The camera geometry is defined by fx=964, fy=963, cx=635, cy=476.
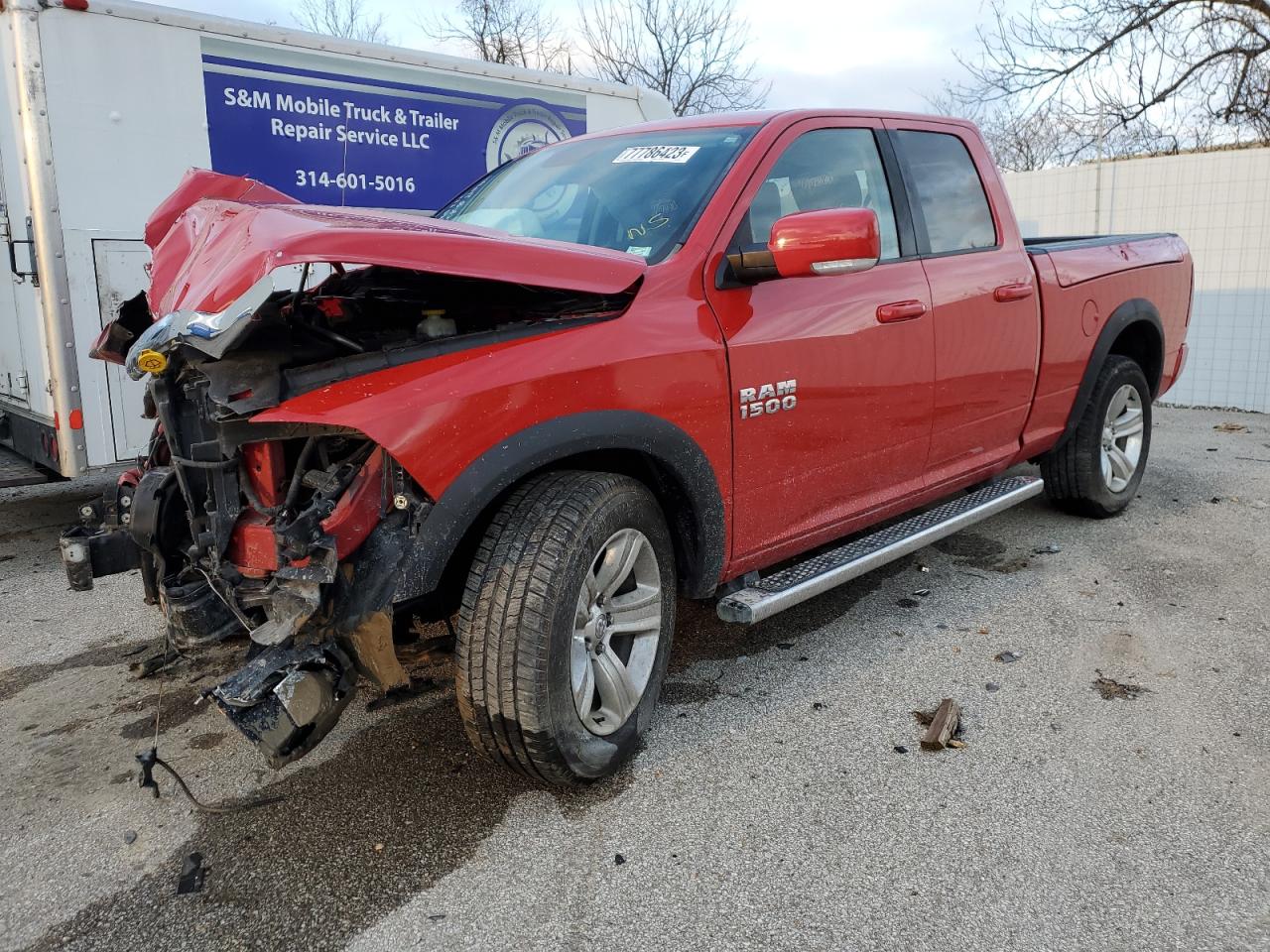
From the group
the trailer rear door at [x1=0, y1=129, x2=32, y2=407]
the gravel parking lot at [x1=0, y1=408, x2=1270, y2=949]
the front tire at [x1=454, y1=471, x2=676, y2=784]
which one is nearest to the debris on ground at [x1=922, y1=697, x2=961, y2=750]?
the gravel parking lot at [x1=0, y1=408, x2=1270, y2=949]

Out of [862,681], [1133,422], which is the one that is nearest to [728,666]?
[862,681]

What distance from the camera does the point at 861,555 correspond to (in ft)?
11.4

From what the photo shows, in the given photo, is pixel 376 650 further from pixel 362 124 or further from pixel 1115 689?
pixel 362 124

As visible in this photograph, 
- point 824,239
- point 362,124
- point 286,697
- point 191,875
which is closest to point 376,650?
point 286,697

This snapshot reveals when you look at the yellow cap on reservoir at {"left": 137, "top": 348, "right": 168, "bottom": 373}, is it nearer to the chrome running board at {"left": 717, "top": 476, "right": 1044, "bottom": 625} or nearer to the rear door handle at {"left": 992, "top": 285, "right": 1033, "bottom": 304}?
the chrome running board at {"left": 717, "top": 476, "right": 1044, "bottom": 625}

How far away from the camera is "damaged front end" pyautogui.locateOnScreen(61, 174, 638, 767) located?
7.36 ft

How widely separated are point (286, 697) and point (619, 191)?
6.63 feet

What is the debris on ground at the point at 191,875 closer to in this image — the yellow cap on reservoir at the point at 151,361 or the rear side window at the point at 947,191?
the yellow cap on reservoir at the point at 151,361

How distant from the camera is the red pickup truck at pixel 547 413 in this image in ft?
7.52

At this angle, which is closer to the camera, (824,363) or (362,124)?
(824,363)

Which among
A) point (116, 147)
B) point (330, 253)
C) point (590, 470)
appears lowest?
point (590, 470)

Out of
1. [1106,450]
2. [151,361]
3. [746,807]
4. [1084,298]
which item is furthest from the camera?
[1106,450]

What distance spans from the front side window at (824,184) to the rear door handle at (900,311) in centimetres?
21

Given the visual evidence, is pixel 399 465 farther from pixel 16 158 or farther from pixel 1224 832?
pixel 16 158
